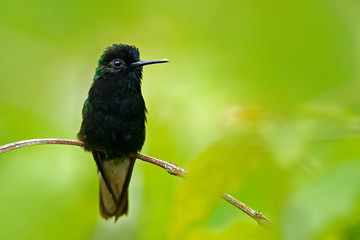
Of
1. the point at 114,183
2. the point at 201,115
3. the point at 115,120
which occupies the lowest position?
the point at 114,183

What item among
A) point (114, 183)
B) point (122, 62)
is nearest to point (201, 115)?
point (122, 62)

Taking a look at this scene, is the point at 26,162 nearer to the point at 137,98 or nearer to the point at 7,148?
the point at 137,98

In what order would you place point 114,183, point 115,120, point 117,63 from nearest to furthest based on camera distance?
point 115,120 < point 117,63 < point 114,183

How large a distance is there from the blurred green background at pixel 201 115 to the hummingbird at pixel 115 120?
0.57 ft

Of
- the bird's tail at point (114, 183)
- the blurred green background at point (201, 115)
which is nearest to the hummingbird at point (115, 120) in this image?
the bird's tail at point (114, 183)

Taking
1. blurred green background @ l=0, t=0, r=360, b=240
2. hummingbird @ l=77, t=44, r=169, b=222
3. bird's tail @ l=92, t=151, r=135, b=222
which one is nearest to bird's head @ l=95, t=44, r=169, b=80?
hummingbird @ l=77, t=44, r=169, b=222

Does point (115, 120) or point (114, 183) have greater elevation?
point (115, 120)

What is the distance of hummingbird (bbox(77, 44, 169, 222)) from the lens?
3873mm

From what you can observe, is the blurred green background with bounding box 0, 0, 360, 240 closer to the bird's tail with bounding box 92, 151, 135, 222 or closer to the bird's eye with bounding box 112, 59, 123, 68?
the bird's tail with bounding box 92, 151, 135, 222

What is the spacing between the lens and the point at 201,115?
3.98 metres

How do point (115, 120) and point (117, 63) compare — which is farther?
point (117, 63)

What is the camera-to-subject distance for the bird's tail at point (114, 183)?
4.00 metres

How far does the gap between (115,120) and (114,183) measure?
2.24ft

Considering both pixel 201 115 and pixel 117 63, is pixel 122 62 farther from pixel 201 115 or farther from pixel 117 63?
pixel 201 115
